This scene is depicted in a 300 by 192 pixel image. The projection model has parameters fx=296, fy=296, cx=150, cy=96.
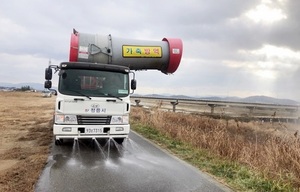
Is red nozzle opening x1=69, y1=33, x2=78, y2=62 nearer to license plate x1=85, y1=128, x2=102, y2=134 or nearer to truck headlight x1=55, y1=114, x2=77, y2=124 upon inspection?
truck headlight x1=55, y1=114, x2=77, y2=124

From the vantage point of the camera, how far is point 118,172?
6707 mm

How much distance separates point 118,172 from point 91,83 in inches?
135

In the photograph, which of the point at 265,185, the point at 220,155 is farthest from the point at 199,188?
the point at 220,155

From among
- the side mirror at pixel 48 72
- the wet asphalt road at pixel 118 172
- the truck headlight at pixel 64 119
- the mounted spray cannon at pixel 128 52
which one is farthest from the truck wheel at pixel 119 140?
the side mirror at pixel 48 72

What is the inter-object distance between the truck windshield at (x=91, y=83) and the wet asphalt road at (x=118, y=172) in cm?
181

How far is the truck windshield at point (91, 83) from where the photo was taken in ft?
29.5

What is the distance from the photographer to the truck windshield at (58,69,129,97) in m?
9.00

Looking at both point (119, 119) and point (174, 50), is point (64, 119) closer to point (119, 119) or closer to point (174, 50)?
point (119, 119)

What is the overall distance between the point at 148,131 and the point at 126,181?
25.4 ft

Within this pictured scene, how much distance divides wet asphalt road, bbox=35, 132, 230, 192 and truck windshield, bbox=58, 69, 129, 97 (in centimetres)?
181

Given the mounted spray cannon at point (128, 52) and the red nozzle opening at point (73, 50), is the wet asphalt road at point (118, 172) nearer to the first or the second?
the red nozzle opening at point (73, 50)

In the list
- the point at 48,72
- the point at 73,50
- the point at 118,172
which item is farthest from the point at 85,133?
the point at 73,50

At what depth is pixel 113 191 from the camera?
5.36 m

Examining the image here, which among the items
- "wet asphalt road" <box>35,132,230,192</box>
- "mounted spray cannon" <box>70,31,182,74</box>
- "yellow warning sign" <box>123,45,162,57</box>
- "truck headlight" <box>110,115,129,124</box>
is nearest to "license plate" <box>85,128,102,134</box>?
"truck headlight" <box>110,115,129,124</box>
